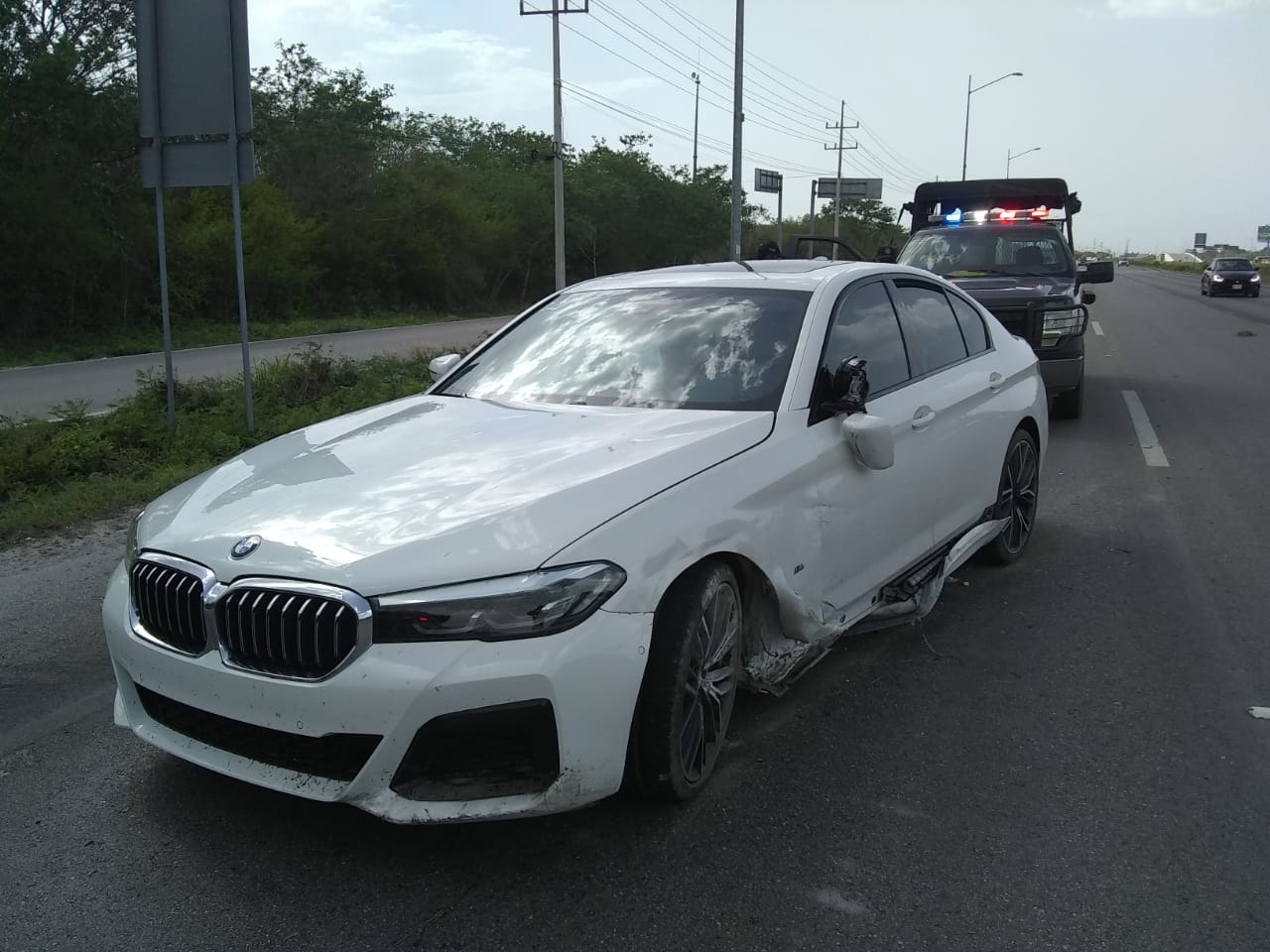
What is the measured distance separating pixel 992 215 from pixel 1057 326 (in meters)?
6.34

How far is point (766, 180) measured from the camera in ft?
172

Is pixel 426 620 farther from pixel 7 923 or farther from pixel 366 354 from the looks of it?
pixel 366 354

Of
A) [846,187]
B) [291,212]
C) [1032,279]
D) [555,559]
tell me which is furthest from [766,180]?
[555,559]

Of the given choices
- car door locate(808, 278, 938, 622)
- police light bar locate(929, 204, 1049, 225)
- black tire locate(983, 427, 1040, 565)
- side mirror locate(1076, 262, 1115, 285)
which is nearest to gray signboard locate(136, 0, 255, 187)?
car door locate(808, 278, 938, 622)

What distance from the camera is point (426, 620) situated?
2.66 meters

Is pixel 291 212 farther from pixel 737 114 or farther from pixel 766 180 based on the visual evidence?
pixel 766 180

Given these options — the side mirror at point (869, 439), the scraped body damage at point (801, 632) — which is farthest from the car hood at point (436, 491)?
the scraped body damage at point (801, 632)

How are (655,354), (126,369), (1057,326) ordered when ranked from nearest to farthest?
(655,354)
(1057,326)
(126,369)

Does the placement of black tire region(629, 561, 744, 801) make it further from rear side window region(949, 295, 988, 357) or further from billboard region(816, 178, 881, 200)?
billboard region(816, 178, 881, 200)

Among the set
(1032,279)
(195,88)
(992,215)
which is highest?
(195,88)

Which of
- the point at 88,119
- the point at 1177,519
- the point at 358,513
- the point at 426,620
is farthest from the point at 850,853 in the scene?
the point at 88,119

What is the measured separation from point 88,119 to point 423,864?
87.1 feet

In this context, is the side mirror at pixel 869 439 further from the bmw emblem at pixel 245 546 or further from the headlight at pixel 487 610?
the bmw emblem at pixel 245 546

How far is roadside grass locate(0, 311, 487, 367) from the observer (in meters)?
21.6
